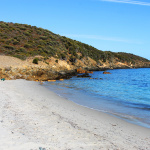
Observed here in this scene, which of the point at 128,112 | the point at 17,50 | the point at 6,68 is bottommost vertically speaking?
the point at 128,112

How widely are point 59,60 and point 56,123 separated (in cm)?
3978

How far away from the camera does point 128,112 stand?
1067cm

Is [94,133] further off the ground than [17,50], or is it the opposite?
[17,50]

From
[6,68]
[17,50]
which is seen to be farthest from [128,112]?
[17,50]

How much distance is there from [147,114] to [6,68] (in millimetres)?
23996

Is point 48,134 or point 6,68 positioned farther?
point 6,68

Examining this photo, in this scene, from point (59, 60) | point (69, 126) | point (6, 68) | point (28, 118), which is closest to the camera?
point (69, 126)

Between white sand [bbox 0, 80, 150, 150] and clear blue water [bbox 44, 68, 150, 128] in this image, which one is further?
clear blue water [bbox 44, 68, 150, 128]

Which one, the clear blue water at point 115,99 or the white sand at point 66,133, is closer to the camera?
the white sand at point 66,133

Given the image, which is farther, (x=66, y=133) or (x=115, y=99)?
(x=115, y=99)

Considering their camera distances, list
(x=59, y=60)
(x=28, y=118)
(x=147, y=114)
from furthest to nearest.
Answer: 1. (x=59, y=60)
2. (x=147, y=114)
3. (x=28, y=118)

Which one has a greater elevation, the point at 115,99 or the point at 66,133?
the point at 66,133

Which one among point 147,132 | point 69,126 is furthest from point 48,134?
point 147,132

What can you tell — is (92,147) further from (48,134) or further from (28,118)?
(28,118)
